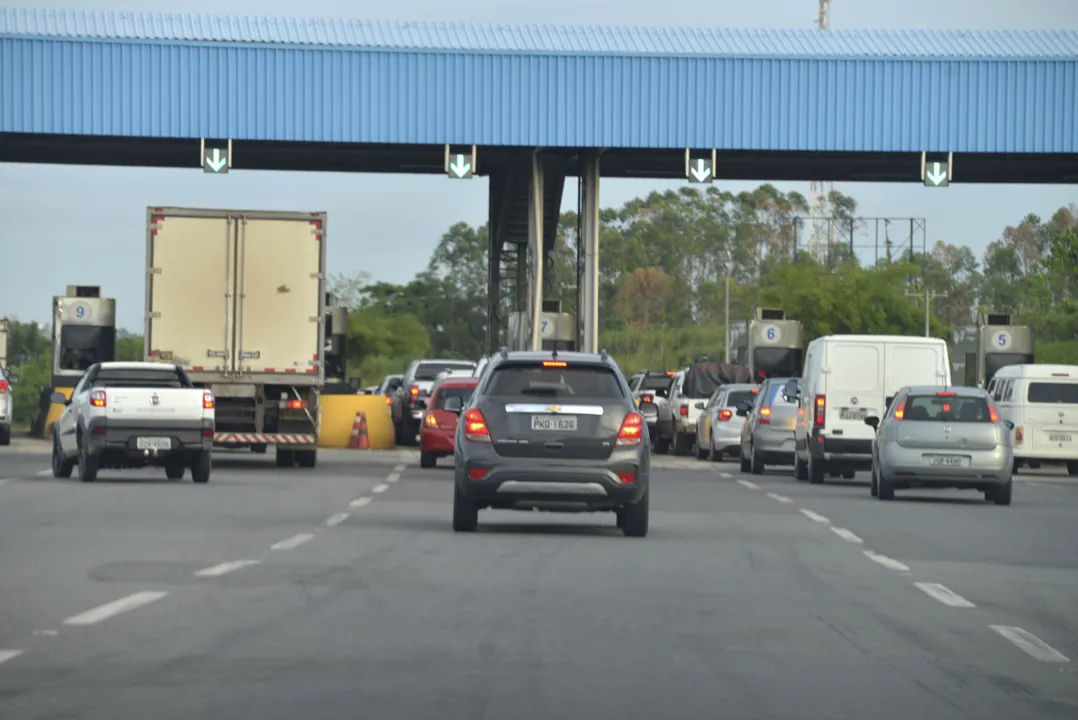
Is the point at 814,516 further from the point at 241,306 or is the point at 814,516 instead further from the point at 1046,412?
the point at 1046,412

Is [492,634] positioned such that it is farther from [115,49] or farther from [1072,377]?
[115,49]

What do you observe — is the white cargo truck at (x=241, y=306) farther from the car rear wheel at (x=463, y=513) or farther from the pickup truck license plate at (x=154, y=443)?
the car rear wheel at (x=463, y=513)

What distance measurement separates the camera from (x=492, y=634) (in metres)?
10.8

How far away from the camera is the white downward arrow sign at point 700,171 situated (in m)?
47.7

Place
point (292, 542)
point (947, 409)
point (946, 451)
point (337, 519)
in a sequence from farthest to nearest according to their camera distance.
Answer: point (947, 409) → point (946, 451) → point (337, 519) → point (292, 542)

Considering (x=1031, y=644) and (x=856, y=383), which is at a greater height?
(x=856, y=383)

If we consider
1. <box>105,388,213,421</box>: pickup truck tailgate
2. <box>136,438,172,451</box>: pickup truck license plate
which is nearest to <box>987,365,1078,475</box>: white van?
<box>105,388,213,421</box>: pickup truck tailgate

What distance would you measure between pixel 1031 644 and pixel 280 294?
882 inches

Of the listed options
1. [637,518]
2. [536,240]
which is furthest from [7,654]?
[536,240]

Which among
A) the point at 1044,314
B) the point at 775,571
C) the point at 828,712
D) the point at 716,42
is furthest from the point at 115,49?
the point at 1044,314

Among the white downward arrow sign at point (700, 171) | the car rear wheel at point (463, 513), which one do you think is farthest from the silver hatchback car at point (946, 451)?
the white downward arrow sign at point (700, 171)

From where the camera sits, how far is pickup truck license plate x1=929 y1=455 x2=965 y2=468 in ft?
89.3

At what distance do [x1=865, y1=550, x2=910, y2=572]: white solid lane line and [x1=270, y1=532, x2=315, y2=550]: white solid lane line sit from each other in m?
4.57

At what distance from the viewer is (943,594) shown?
13.7 m
